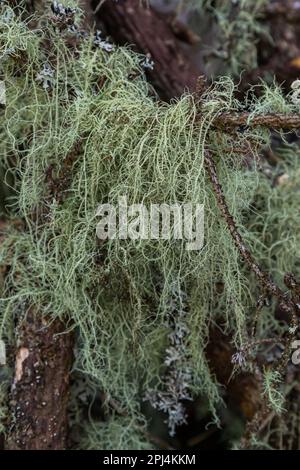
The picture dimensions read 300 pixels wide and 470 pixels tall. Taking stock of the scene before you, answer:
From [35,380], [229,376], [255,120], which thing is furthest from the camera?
[229,376]

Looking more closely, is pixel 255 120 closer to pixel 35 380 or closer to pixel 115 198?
pixel 115 198

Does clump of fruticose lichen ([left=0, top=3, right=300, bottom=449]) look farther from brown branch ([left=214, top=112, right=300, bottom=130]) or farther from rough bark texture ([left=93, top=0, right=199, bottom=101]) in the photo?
rough bark texture ([left=93, top=0, right=199, bottom=101])

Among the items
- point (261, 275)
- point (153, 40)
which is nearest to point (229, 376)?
point (261, 275)

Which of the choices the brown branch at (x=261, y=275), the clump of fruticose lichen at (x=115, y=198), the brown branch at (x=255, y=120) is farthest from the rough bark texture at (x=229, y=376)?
the brown branch at (x=255, y=120)

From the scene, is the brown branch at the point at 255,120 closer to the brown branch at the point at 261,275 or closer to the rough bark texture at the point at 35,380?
the brown branch at the point at 261,275

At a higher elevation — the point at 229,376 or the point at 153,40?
the point at 153,40
